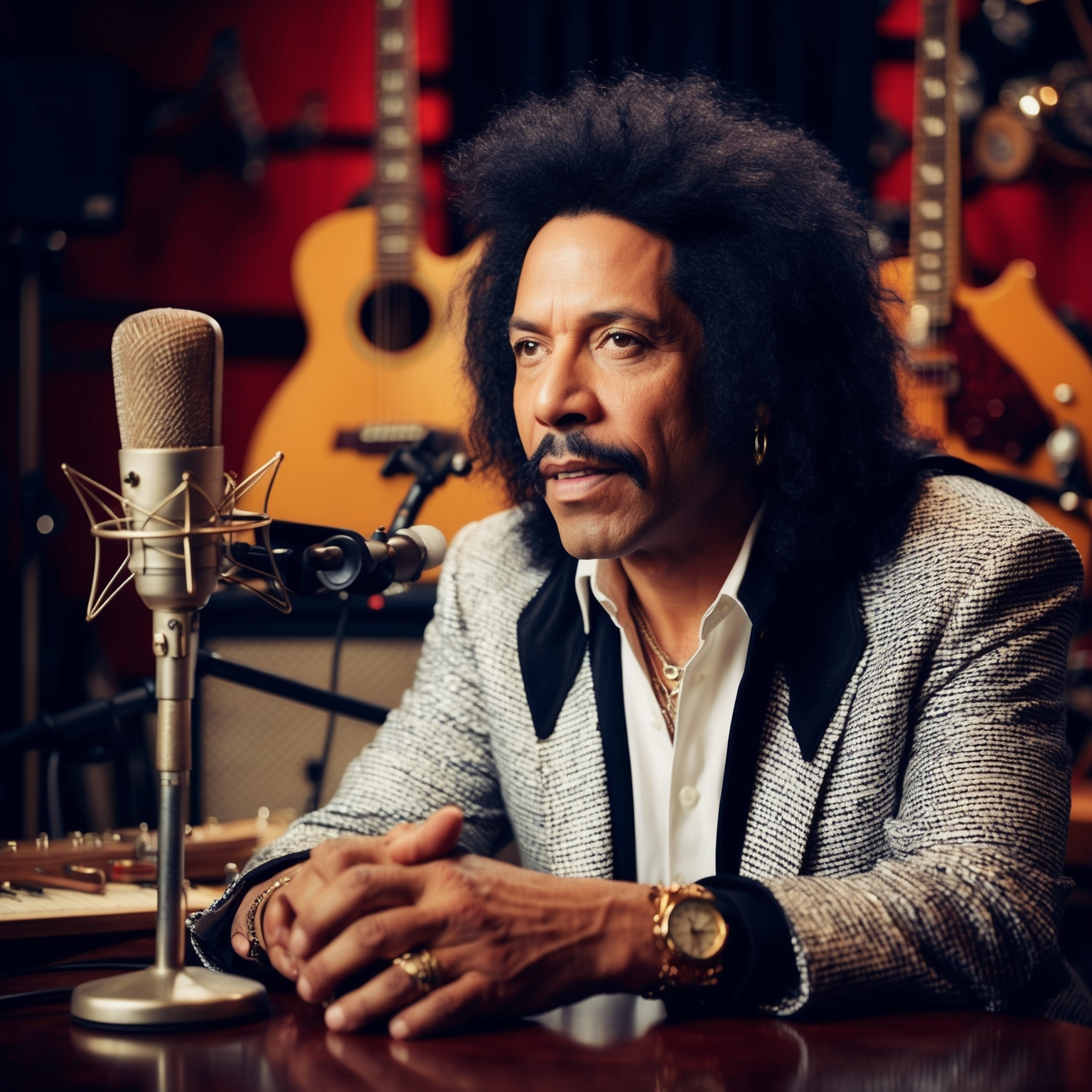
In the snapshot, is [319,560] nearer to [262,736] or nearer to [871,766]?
[871,766]

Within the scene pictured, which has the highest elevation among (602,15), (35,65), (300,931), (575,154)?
(602,15)

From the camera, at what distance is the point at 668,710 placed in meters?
→ 1.69

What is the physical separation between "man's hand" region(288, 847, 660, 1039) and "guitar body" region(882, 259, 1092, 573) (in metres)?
2.28

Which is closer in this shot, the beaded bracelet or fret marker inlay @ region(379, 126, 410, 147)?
the beaded bracelet

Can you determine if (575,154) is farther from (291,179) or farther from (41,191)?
(291,179)

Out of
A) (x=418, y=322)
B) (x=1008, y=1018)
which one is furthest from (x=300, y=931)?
(x=418, y=322)

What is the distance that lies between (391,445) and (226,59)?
1243mm

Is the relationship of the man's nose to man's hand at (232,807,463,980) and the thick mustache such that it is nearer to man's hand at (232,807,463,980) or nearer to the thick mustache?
the thick mustache

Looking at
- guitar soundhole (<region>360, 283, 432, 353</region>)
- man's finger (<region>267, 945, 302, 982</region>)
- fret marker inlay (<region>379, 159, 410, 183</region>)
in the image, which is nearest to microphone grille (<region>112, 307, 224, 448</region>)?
man's finger (<region>267, 945, 302, 982</region>)

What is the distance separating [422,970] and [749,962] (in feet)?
0.86

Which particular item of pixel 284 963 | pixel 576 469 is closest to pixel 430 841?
pixel 284 963

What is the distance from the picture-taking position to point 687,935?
3.67 feet

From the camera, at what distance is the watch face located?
111 cm

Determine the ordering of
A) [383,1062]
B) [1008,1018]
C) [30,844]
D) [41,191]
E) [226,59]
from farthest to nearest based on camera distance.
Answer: [226,59] < [41,191] < [30,844] < [1008,1018] < [383,1062]
